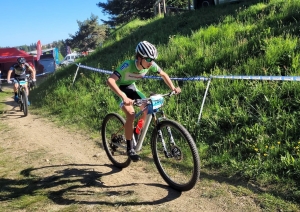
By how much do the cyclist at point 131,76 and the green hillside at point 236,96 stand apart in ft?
4.49

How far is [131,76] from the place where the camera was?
4.50 metres

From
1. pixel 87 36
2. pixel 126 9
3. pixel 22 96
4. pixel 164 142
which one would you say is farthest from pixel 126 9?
pixel 164 142

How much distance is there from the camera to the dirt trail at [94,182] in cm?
376

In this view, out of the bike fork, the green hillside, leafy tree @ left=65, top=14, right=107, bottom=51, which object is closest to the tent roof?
the green hillside

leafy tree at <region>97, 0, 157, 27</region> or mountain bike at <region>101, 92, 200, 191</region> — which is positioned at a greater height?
leafy tree at <region>97, 0, 157, 27</region>

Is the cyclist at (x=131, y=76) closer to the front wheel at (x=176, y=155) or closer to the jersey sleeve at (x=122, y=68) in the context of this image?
the jersey sleeve at (x=122, y=68)

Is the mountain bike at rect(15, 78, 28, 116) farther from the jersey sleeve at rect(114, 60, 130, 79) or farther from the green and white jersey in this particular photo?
the jersey sleeve at rect(114, 60, 130, 79)

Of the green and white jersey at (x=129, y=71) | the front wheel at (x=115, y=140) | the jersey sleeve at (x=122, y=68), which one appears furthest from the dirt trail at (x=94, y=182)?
the jersey sleeve at (x=122, y=68)

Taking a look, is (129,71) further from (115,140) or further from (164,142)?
(115,140)

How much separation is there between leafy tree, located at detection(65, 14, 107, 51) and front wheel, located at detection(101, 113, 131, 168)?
2482 inches

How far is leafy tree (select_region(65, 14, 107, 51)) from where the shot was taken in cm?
6594

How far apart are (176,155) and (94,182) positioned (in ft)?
4.65

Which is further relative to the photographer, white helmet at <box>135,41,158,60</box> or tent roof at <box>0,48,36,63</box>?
tent roof at <box>0,48,36,63</box>

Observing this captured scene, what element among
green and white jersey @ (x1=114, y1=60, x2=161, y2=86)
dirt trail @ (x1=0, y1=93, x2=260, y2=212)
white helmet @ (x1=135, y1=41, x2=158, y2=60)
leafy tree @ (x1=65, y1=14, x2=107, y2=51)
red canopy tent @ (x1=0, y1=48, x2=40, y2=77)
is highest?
leafy tree @ (x1=65, y1=14, x2=107, y2=51)
